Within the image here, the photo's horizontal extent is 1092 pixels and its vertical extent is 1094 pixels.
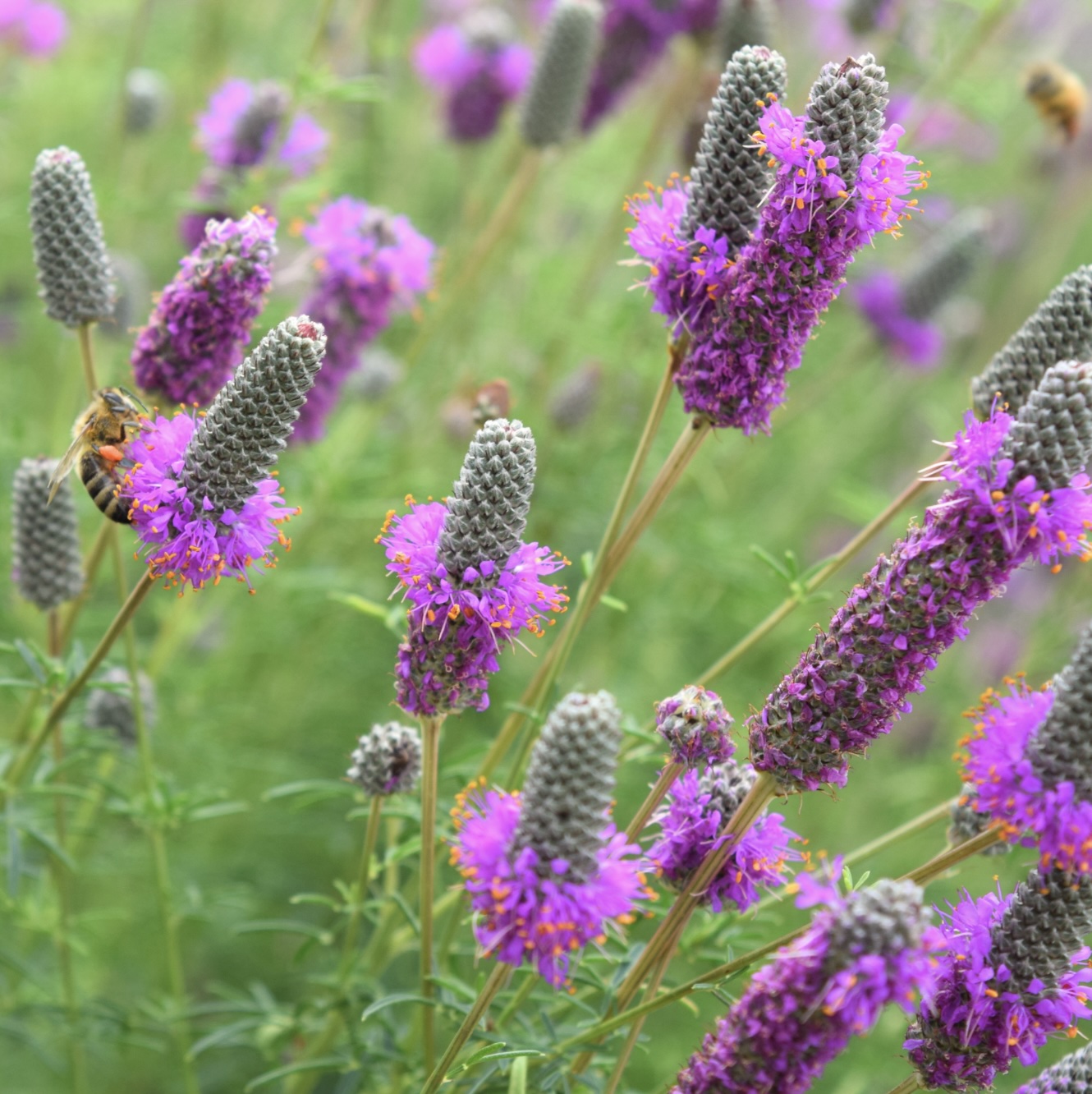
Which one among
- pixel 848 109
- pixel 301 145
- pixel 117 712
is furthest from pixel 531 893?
pixel 301 145

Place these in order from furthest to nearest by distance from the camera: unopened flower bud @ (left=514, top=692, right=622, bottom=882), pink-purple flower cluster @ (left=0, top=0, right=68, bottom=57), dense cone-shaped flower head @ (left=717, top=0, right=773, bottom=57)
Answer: pink-purple flower cluster @ (left=0, top=0, right=68, bottom=57) → dense cone-shaped flower head @ (left=717, top=0, right=773, bottom=57) → unopened flower bud @ (left=514, top=692, right=622, bottom=882)

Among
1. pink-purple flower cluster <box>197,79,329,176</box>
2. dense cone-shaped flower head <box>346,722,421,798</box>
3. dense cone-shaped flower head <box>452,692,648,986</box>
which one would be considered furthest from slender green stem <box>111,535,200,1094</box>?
pink-purple flower cluster <box>197,79,329,176</box>

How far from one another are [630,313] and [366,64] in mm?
3126

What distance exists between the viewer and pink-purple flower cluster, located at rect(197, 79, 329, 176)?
4.97 metres

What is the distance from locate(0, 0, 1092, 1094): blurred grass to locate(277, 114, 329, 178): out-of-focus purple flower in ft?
0.43

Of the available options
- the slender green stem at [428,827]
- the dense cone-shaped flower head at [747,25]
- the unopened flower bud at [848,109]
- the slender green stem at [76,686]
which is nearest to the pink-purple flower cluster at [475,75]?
the dense cone-shaped flower head at [747,25]

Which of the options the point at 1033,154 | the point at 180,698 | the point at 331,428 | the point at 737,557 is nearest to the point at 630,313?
the point at 737,557

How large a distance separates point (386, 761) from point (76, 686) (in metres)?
0.85

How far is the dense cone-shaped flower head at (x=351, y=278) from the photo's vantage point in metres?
4.58

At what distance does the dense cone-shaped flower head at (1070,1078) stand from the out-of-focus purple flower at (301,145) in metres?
4.41

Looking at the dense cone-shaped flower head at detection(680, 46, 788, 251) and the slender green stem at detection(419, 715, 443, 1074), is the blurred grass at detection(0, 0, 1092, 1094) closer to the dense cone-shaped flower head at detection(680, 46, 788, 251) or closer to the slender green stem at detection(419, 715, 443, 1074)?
the slender green stem at detection(419, 715, 443, 1074)

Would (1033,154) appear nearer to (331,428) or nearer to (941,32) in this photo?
(941,32)

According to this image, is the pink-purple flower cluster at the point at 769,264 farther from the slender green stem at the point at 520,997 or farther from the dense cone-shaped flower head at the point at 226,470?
the slender green stem at the point at 520,997

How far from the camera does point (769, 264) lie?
283 centimetres
